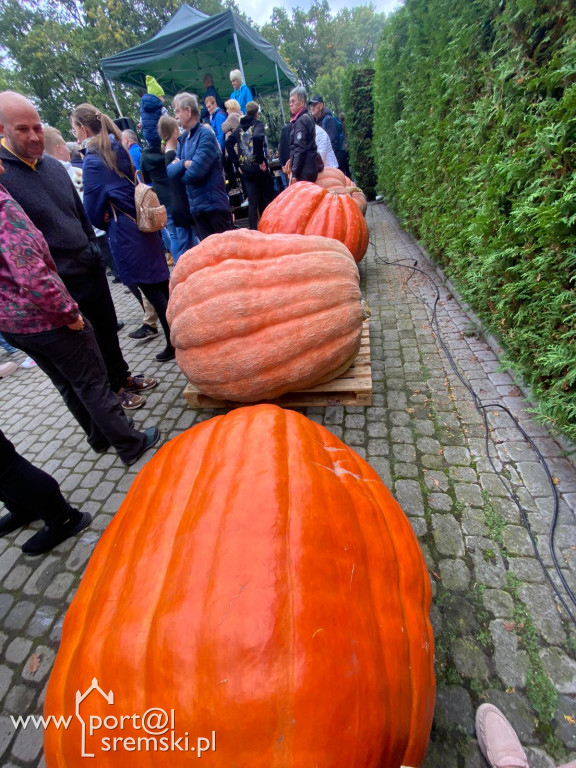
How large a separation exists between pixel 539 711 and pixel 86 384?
108 inches

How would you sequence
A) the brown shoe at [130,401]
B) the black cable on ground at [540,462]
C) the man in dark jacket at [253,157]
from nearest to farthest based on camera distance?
the black cable on ground at [540,462] < the brown shoe at [130,401] < the man in dark jacket at [253,157]

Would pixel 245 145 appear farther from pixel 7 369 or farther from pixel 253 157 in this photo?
pixel 7 369

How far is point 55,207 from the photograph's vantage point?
238 cm

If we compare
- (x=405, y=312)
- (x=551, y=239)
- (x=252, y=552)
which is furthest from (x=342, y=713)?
(x=405, y=312)

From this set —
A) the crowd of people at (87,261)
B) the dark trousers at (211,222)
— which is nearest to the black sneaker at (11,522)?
the crowd of people at (87,261)

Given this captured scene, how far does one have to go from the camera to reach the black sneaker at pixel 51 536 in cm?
218

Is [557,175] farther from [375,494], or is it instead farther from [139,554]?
[139,554]

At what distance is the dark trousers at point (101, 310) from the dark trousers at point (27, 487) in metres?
1.29

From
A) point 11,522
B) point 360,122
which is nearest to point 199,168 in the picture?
point 11,522

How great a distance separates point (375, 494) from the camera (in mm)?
1424

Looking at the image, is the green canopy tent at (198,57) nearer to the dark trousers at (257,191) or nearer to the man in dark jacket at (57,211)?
the dark trousers at (257,191)

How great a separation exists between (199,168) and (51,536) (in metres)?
4.02

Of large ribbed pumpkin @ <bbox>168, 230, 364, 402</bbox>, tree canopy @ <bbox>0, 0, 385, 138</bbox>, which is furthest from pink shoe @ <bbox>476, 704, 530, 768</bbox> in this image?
tree canopy @ <bbox>0, 0, 385, 138</bbox>

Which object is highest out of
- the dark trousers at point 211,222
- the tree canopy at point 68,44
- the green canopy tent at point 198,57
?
the tree canopy at point 68,44
